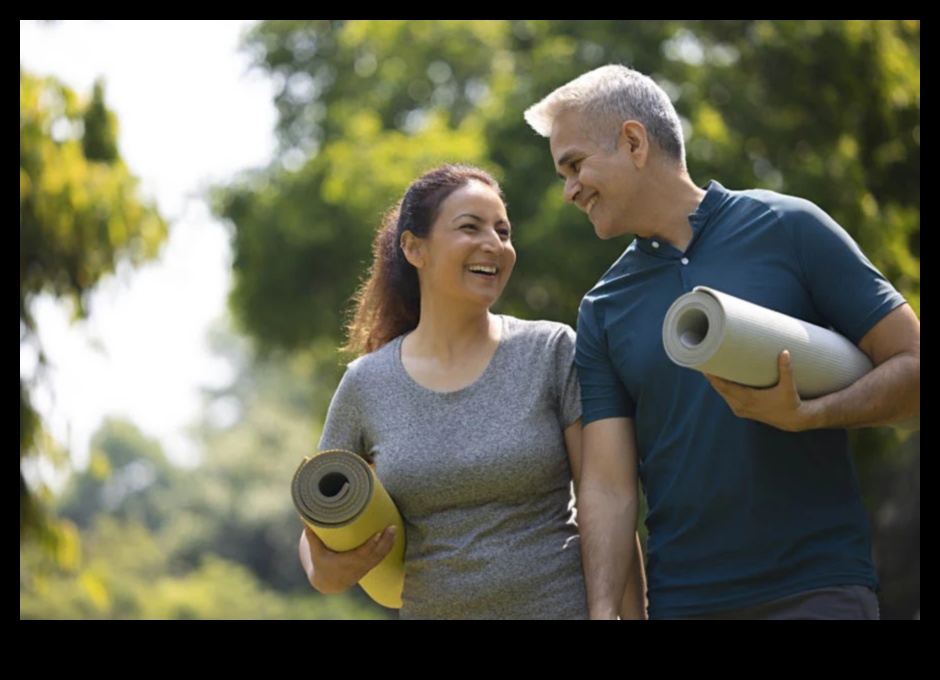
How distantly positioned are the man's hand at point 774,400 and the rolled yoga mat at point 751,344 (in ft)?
0.06

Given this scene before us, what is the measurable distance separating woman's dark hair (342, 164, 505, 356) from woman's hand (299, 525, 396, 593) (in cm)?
77

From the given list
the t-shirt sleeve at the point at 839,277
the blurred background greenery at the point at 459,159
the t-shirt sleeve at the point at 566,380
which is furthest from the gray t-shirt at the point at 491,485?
the blurred background greenery at the point at 459,159

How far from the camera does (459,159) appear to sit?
14953 millimetres

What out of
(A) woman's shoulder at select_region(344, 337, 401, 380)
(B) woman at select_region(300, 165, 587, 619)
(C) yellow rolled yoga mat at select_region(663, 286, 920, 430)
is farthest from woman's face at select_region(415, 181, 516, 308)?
(C) yellow rolled yoga mat at select_region(663, 286, 920, 430)

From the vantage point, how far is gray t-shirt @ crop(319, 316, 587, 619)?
3.54 metres

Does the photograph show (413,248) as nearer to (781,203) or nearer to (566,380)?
(566,380)

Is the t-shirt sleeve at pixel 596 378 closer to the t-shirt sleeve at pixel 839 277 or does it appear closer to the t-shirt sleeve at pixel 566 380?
the t-shirt sleeve at pixel 566 380

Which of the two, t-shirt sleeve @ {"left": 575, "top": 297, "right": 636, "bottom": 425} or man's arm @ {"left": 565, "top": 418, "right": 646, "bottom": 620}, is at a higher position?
t-shirt sleeve @ {"left": 575, "top": 297, "right": 636, "bottom": 425}

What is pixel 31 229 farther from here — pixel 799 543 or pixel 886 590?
pixel 886 590

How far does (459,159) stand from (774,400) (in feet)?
39.7

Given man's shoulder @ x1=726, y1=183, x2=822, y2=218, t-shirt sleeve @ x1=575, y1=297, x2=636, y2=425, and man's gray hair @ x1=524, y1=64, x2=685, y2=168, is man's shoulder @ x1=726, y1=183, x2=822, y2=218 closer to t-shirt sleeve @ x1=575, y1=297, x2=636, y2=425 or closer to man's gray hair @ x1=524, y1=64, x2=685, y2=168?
man's gray hair @ x1=524, y1=64, x2=685, y2=168

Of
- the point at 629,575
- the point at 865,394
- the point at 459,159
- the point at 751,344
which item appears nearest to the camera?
the point at 751,344

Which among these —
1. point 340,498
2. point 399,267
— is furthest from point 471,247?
point 340,498
